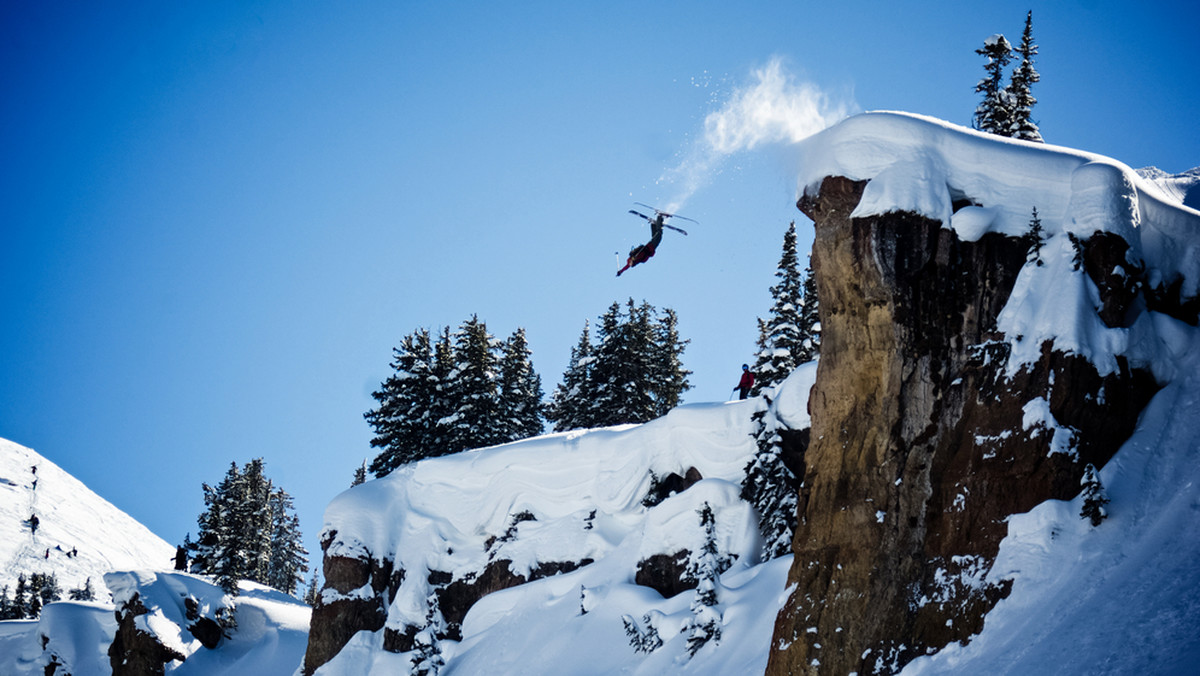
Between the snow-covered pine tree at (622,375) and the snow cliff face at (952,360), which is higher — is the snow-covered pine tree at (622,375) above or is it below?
above

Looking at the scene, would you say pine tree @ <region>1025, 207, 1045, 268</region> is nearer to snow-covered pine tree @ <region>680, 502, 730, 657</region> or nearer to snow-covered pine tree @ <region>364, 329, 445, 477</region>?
snow-covered pine tree @ <region>680, 502, 730, 657</region>

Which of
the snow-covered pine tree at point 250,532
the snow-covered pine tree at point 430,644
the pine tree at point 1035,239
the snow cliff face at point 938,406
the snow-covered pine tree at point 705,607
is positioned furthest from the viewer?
the snow-covered pine tree at point 250,532

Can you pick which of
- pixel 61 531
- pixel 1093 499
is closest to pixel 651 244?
pixel 1093 499

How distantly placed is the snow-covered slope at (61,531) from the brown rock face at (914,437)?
82193mm

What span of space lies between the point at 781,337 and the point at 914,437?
1658 centimetres

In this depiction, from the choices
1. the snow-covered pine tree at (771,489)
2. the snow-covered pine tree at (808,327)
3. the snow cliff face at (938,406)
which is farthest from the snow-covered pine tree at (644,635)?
the snow-covered pine tree at (808,327)

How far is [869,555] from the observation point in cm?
1479

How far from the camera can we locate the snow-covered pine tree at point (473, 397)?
34.8m

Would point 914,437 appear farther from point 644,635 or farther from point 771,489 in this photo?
point 644,635

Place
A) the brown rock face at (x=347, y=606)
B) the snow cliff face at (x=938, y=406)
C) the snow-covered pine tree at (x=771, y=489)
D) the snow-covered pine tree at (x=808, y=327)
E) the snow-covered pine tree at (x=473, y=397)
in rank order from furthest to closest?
the snow-covered pine tree at (x=473, y=397) < the snow-covered pine tree at (x=808, y=327) < the brown rock face at (x=347, y=606) < the snow-covered pine tree at (x=771, y=489) < the snow cliff face at (x=938, y=406)

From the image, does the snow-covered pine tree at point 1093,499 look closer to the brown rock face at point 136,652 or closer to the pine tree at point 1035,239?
the pine tree at point 1035,239

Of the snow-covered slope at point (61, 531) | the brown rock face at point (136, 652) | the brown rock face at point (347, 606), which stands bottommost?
the brown rock face at point (347, 606)

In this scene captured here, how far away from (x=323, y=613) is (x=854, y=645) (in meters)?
17.3

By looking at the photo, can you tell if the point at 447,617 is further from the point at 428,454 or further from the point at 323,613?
the point at 428,454
